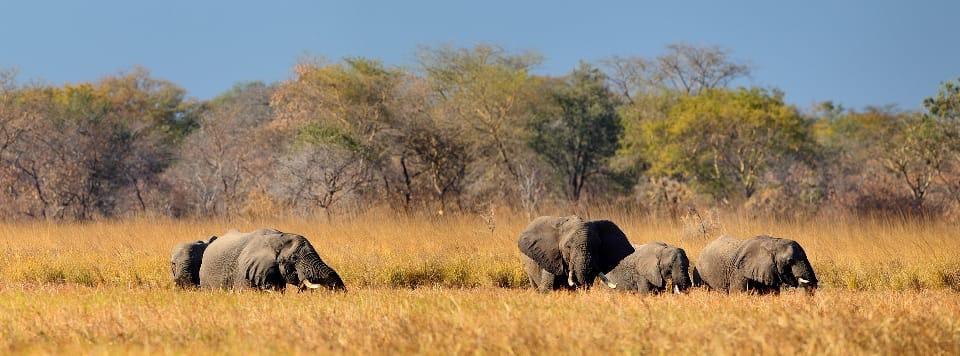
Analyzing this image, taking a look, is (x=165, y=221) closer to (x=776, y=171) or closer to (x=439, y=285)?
(x=439, y=285)

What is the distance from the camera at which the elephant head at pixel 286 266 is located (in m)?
13.3

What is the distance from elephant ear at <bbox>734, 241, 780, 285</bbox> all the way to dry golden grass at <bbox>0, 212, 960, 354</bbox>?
94 cm

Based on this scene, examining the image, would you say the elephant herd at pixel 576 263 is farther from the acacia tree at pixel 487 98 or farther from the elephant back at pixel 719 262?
the acacia tree at pixel 487 98

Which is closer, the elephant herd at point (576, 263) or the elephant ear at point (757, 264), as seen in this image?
the elephant herd at point (576, 263)

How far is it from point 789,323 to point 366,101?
1175 inches

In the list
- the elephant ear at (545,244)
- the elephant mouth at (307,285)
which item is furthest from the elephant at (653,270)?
the elephant mouth at (307,285)

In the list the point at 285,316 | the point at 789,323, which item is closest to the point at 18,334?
the point at 285,316

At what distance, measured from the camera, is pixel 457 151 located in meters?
37.5

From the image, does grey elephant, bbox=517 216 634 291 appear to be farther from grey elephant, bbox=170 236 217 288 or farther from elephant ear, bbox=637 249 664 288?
grey elephant, bbox=170 236 217 288

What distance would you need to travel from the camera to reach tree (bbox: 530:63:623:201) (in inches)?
1706

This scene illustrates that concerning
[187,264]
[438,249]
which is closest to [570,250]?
[438,249]

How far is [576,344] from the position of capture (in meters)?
7.82

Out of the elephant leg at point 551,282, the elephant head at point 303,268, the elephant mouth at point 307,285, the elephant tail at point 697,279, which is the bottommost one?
the elephant tail at point 697,279

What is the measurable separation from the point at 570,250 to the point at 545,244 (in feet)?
1.49
